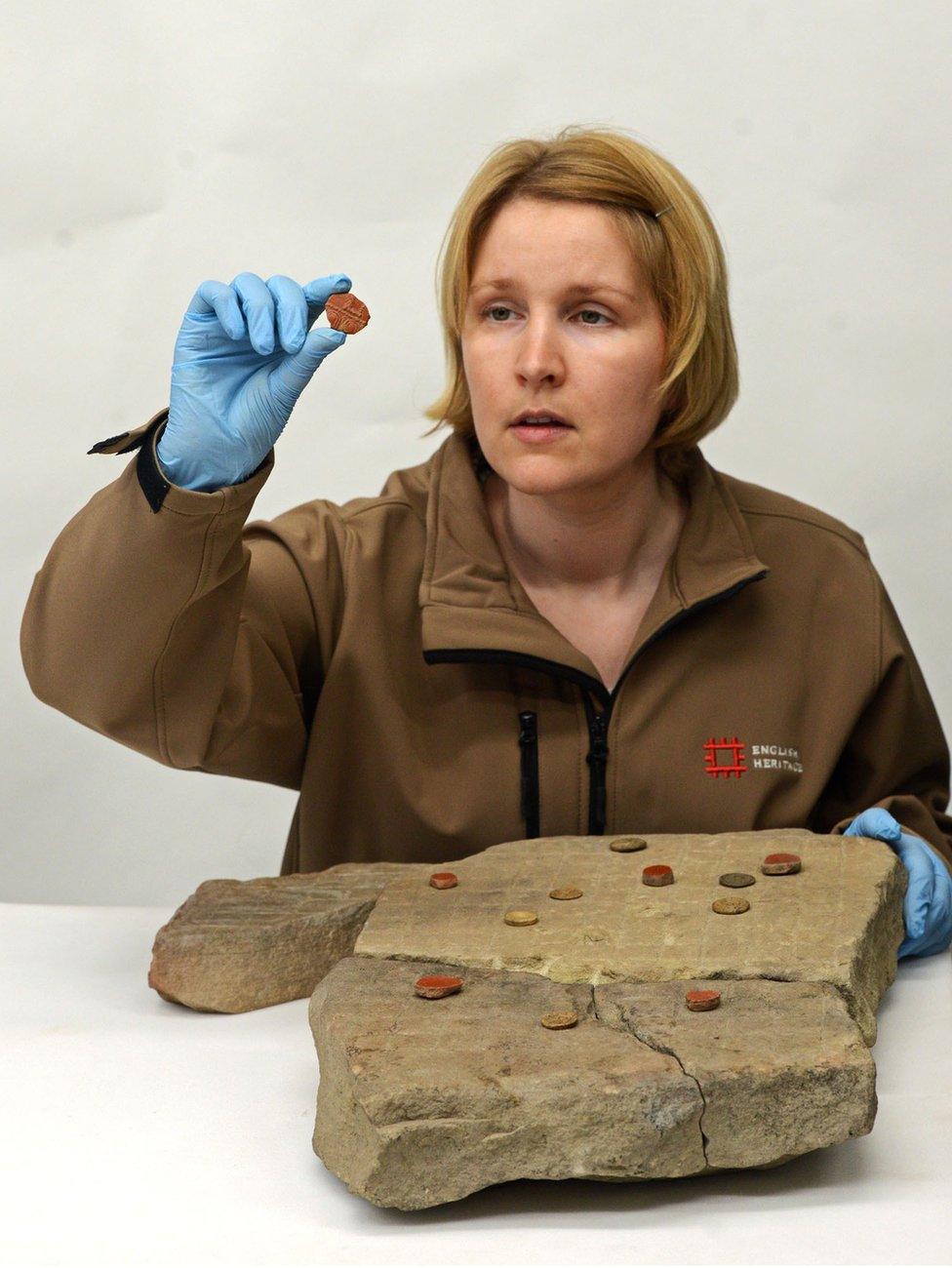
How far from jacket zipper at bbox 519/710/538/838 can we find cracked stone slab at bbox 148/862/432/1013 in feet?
0.72

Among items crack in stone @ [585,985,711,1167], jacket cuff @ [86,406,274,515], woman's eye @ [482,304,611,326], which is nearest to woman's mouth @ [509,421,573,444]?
woman's eye @ [482,304,611,326]

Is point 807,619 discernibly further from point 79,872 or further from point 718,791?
point 79,872

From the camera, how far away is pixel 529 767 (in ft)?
6.39

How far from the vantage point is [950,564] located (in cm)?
291

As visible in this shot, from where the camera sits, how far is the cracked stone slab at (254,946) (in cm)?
167

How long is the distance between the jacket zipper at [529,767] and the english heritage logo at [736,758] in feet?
0.66

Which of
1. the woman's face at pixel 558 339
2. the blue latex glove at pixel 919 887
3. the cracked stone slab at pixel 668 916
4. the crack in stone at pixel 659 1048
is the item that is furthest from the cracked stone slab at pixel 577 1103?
the woman's face at pixel 558 339

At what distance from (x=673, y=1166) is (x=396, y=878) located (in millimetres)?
561

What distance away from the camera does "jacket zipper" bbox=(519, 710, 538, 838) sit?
1.94 meters

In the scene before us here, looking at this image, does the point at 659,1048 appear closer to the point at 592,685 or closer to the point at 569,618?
the point at 592,685

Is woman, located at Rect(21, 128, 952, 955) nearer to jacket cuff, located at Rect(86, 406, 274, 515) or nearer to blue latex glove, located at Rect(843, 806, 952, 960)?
blue latex glove, located at Rect(843, 806, 952, 960)

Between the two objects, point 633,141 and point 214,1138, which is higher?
point 633,141

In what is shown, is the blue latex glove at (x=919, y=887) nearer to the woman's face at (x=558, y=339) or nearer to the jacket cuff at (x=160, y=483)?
the woman's face at (x=558, y=339)

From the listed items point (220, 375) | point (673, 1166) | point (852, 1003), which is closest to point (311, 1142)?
point (673, 1166)
